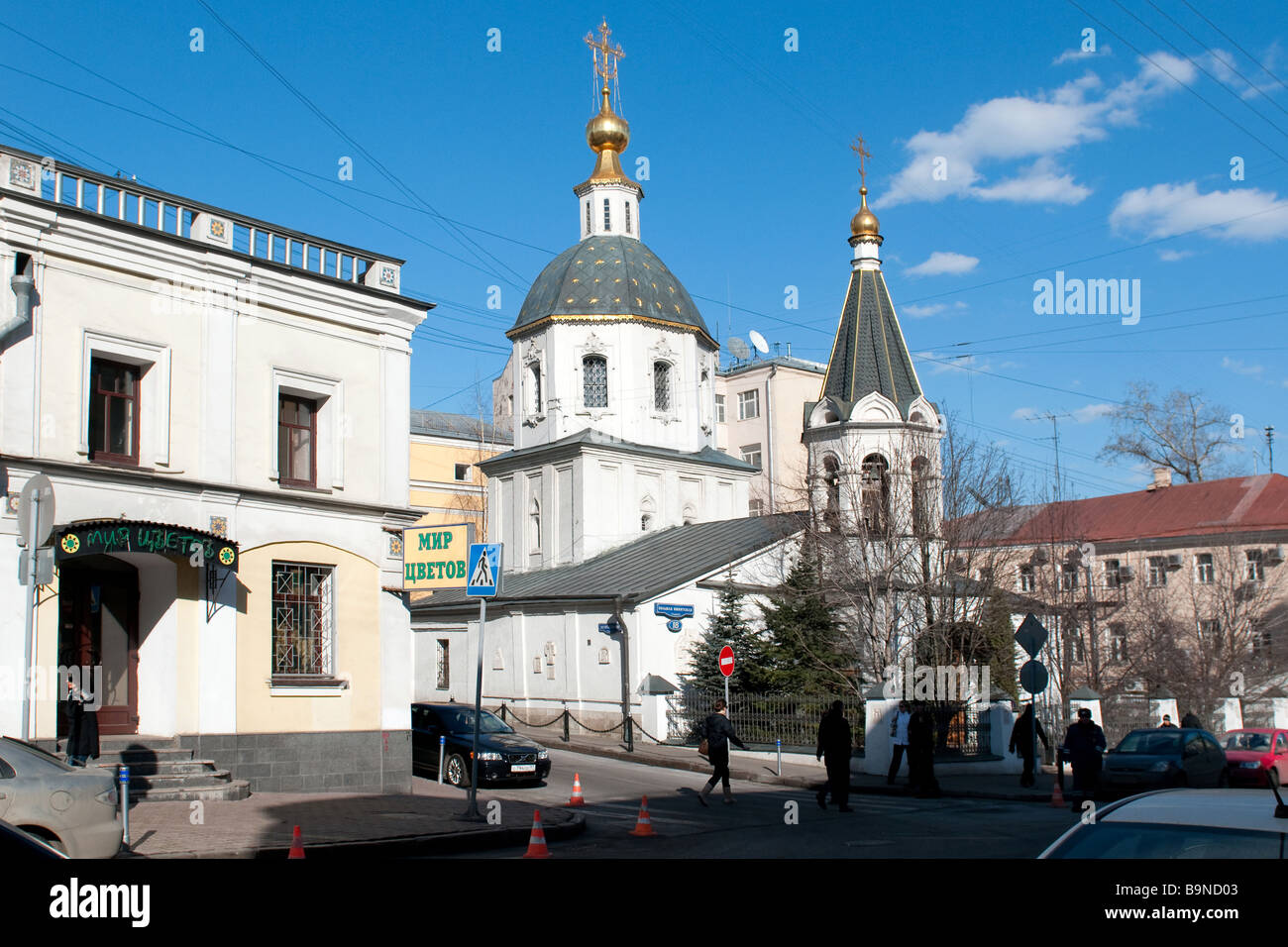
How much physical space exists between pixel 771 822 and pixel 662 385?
A: 29.5 m

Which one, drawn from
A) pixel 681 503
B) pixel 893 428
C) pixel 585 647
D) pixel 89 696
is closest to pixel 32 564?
pixel 89 696

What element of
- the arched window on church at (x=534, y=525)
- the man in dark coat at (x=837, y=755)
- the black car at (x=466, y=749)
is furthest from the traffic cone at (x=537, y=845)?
the arched window on church at (x=534, y=525)

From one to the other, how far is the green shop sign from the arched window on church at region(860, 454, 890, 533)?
19099 millimetres

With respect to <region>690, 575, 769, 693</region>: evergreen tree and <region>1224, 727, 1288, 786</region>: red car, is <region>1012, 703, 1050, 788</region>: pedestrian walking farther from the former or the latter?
<region>690, 575, 769, 693</region>: evergreen tree

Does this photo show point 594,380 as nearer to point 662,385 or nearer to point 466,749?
point 662,385

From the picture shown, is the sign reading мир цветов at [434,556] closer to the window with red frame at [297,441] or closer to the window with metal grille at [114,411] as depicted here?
the window with red frame at [297,441]

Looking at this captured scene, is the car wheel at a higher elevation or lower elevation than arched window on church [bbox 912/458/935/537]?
lower

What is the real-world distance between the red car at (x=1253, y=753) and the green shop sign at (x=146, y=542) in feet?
65.0

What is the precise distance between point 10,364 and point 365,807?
7.48 metres

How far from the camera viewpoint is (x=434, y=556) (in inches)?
734

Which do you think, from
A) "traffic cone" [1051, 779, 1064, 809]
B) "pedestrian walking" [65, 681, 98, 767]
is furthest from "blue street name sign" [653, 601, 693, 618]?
"pedestrian walking" [65, 681, 98, 767]

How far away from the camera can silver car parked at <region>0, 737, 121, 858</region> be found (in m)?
9.81

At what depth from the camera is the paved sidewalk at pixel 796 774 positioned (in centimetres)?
2225

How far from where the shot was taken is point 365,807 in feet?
53.1
